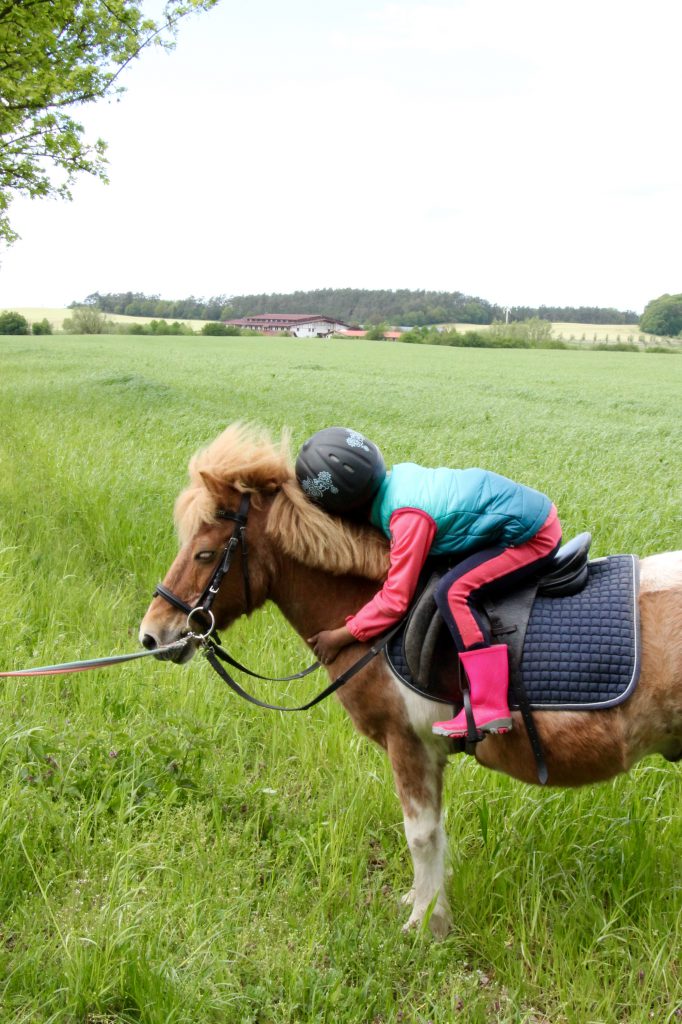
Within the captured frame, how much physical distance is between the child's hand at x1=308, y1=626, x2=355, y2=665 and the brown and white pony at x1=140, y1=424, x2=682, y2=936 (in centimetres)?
5

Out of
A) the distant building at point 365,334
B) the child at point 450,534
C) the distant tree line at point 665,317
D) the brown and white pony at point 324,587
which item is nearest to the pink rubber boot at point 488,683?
the child at point 450,534

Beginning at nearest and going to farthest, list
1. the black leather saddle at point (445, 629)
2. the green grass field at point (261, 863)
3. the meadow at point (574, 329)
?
1. the green grass field at point (261, 863)
2. the black leather saddle at point (445, 629)
3. the meadow at point (574, 329)

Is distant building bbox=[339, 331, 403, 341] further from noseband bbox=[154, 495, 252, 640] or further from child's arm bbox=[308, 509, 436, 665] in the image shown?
child's arm bbox=[308, 509, 436, 665]

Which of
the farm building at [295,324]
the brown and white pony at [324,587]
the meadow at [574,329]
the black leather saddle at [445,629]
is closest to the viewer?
the black leather saddle at [445,629]

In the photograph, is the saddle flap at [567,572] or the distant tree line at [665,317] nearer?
the saddle flap at [567,572]

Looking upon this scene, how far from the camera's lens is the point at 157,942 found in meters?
2.86

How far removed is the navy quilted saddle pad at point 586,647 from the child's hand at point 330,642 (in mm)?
731

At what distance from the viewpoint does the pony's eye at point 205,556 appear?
314 centimetres

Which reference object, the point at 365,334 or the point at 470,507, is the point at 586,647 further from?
the point at 365,334

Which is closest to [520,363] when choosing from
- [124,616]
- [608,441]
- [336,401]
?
[336,401]

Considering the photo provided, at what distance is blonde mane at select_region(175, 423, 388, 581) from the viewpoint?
3.11 m

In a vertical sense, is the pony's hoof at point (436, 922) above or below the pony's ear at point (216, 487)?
below

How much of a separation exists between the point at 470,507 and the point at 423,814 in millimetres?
1308

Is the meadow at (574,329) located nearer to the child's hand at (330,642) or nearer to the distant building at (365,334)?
the distant building at (365,334)
